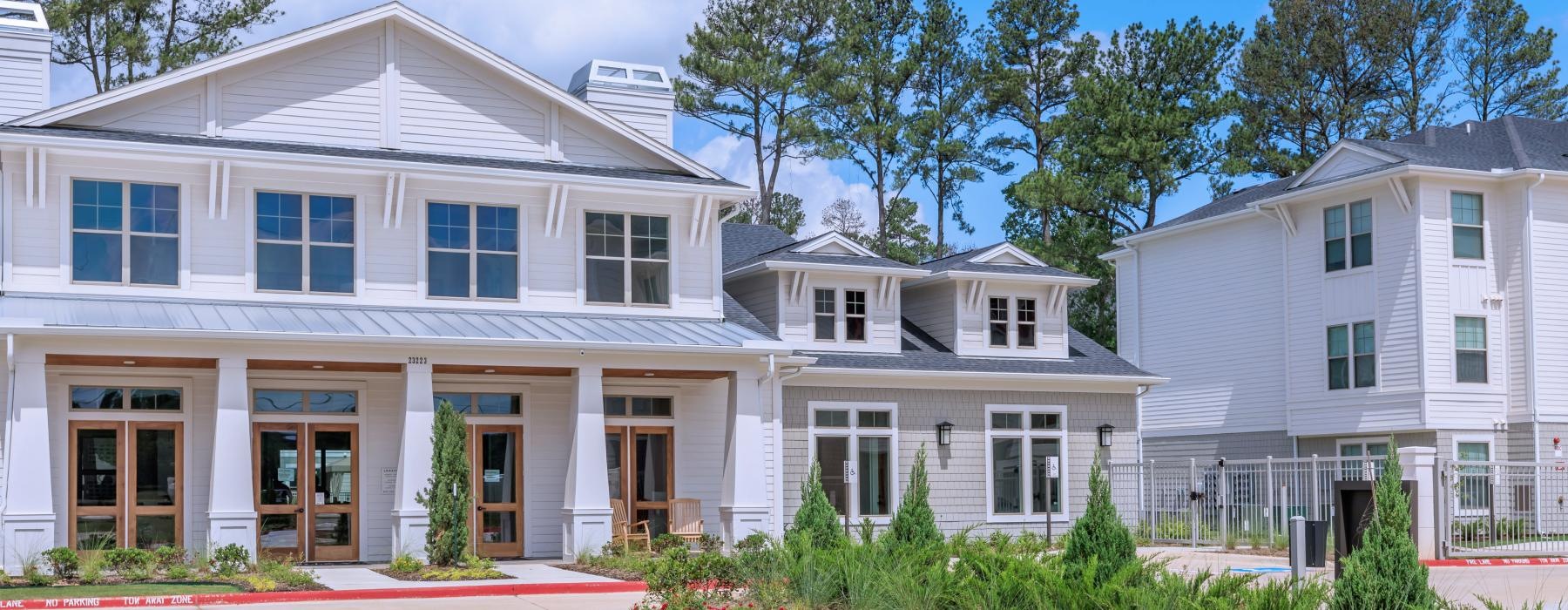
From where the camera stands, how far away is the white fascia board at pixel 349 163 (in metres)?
23.3

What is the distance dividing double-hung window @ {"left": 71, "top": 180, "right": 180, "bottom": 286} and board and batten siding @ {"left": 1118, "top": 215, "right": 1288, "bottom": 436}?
2345cm

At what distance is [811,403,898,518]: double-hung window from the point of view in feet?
96.7

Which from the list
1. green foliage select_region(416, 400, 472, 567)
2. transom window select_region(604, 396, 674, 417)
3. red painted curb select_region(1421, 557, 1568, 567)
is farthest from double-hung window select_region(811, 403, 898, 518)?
red painted curb select_region(1421, 557, 1568, 567)

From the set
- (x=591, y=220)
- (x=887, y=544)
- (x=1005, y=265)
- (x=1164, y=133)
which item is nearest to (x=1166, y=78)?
(x=1164, y=133)

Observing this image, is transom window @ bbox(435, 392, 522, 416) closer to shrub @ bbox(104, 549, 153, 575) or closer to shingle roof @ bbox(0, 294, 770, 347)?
shingle roof @ bbox(0, 294, 770, 347)

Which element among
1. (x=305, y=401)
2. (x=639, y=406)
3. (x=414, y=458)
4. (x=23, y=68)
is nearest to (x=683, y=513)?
(x=639, y=406)

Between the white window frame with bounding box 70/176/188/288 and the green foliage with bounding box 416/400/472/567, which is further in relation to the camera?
the white window frame with bounding box 70/176/188/288

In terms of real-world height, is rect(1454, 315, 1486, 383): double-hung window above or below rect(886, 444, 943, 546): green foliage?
above

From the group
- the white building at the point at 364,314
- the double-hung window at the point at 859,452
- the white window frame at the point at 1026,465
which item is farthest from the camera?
the white window frame at the point at 1026,465

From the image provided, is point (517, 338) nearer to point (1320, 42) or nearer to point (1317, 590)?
point (1317, 590)

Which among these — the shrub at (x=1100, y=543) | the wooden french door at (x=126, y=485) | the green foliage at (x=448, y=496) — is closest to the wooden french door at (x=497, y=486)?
the green foliage at (x=448, y=496)

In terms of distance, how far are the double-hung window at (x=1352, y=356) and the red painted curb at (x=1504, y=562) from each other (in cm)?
764

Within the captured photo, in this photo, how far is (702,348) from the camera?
987 inches

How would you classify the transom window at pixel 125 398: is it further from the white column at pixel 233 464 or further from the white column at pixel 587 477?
the white column at pixel 587 477
